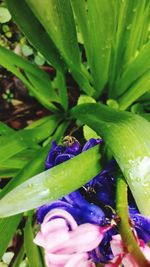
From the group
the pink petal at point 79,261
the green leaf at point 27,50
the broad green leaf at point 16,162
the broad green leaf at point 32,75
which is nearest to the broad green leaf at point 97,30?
the broad green leaf at point 32,75

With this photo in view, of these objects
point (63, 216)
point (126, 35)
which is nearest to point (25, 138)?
point (126, 35)

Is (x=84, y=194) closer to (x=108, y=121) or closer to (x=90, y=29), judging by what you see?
(x=108, y=121)

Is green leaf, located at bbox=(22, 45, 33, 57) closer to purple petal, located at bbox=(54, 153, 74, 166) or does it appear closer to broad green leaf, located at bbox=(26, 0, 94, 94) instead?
broad green leaf, located at bbox=(26, 0, 94, 94)

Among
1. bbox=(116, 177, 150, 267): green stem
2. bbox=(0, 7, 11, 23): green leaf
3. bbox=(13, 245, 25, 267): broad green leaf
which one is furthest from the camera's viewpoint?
bbox=(0, 7, 11, 23): green leaf

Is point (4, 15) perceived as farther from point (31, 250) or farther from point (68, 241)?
point (68, 241)

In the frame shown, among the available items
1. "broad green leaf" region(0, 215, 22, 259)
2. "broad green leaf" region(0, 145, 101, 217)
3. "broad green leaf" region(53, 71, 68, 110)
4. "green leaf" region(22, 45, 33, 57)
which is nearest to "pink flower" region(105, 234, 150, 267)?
"broad green leaf" region(0, 145, 101, 217)
